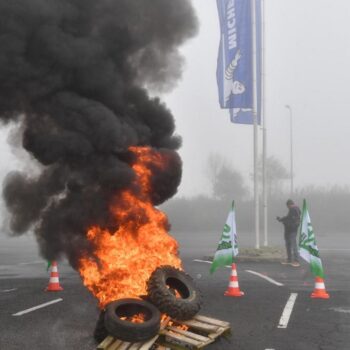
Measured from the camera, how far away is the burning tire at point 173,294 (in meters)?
6.32

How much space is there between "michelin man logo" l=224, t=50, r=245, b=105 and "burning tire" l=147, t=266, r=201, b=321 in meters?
11.1

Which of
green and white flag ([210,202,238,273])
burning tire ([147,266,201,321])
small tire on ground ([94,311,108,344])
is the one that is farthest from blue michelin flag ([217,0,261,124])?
small tire on ground ([94,311,108,344])

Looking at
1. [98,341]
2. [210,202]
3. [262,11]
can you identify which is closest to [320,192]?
[210,202]

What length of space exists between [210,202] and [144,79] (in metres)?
40.4

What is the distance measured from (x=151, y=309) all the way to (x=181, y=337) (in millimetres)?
572

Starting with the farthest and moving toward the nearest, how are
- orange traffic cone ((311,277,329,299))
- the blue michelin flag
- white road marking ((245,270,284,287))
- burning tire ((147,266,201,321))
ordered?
the blue michelin flag < white road marking ((245,270,284,287)) < orange traffic cone ((311,277,329,299)) < burning tire ((147,266,201,321))

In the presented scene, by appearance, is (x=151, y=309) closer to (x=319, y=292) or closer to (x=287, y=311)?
(x=287, y=311)

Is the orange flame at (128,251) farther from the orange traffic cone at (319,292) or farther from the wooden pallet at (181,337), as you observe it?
the orange traffic cone at (319,292)

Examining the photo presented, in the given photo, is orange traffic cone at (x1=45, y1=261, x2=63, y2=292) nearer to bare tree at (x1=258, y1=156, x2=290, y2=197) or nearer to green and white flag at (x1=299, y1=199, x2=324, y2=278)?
green and white flag at (x1=299, y1=199, x2=324, y2=278)

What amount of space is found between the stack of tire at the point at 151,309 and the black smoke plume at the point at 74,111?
3.63ft

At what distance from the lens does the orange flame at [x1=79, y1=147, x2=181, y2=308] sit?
6906 millimetres

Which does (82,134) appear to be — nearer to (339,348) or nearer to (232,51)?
(339,348)

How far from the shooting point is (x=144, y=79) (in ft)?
28.3

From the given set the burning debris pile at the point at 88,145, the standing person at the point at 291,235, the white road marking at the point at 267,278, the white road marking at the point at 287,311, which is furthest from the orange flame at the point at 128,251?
the standing person at the point at 291,235
